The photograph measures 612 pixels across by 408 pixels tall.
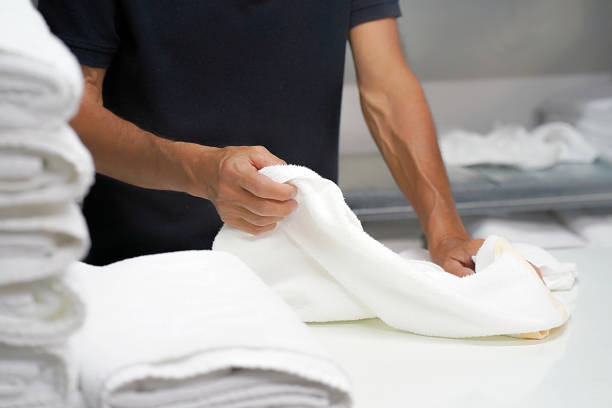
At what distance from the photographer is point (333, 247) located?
0.84 meters

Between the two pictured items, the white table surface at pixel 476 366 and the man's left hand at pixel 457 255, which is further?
the man's left hand at pixel 457 255

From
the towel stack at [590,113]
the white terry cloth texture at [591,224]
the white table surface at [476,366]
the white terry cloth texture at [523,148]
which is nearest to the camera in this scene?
the white table surface at [476,366]

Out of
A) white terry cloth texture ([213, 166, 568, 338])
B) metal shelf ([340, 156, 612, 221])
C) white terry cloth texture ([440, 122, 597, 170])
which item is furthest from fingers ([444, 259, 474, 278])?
white terry cloth texture ([440, 122, 597, 170])

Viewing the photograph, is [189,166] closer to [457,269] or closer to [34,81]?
[457,269]

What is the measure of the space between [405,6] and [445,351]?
1.68m

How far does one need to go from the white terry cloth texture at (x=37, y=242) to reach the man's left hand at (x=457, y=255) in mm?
659

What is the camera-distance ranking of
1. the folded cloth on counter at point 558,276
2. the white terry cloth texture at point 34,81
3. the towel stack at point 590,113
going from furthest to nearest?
the towel stack at point 590,113, the folded cloth on counter at point 558,276, the white terry cloth texture at point 34,81

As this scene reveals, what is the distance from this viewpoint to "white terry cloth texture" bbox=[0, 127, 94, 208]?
48 cm

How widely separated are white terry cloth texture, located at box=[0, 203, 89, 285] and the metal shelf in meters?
1.40

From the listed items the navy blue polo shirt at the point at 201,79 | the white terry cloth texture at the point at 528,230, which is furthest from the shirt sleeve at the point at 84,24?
the white terry cloth texture at the point at 528,230

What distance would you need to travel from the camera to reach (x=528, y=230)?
1957mm

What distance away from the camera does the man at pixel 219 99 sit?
117 centimetres

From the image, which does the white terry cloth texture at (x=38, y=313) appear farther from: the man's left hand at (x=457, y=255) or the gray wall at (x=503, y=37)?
the gray wall at (x=503, y=37)

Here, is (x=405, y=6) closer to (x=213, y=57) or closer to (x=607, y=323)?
(x=213, y=57)
